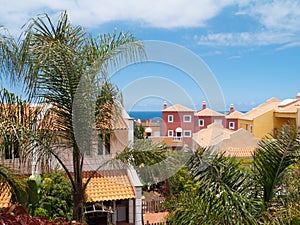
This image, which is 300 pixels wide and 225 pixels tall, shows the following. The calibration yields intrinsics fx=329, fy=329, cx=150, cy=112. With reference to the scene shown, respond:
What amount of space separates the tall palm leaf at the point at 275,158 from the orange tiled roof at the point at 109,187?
20.2 feet

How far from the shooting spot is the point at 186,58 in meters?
6.67

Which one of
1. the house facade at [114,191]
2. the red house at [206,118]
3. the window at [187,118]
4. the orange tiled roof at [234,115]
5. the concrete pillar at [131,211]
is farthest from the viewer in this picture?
the orange tiled roof at [234,115]

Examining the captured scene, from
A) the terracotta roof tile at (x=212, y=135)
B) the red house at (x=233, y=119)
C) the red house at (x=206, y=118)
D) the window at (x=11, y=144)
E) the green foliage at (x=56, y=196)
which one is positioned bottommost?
the green foliage at (x=56, y=196)

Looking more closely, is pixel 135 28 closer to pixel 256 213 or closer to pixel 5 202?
pixel 256 213

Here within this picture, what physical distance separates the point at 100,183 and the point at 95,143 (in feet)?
15.6

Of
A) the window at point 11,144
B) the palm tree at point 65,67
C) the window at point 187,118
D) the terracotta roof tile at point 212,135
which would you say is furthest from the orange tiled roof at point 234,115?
the window at point 11,144

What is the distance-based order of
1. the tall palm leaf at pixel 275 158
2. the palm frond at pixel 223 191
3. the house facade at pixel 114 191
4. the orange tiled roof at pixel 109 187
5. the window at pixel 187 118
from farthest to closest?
the orange tiled roof at pixel 109 187 → the house facade at pixel 114 191 → the window at pixel 187 118 → the tall palm leaf at pixel 275 158 → the palm frond at pixel 223 191

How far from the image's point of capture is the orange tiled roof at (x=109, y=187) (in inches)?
423

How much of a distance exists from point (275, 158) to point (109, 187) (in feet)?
23.2

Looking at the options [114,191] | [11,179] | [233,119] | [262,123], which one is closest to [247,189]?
[11,179]

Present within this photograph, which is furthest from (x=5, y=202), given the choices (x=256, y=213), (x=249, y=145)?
(x=249, y=145)

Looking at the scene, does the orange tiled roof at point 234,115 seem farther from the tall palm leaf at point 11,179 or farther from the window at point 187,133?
the tall palm leaf at point 11,179

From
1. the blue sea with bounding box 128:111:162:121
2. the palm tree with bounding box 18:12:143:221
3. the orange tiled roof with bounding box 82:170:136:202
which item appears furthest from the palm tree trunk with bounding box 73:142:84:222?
the orange tiled roof with bounding box 82:170:136:202

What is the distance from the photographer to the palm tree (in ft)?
19.8
